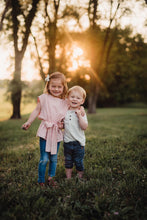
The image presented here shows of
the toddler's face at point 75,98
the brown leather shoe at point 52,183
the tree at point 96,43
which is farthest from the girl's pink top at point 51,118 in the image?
the tree at point 96,43

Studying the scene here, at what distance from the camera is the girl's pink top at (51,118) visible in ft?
9.02

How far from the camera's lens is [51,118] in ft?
9.25

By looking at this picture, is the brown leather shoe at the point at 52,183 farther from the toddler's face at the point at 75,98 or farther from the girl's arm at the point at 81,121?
the toddler's face at the point at 75,98

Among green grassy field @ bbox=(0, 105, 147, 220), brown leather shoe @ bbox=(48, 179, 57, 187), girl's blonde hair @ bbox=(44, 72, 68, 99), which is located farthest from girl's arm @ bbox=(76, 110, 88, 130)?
brown leather shoe @ bbox=(48, 179, 57, 187)

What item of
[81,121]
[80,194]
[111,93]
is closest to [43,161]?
[80,194]

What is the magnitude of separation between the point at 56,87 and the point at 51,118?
527 millimetres


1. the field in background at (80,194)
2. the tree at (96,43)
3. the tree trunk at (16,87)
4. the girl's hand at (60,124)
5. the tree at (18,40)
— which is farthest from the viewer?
the tree trunk at (16,87)

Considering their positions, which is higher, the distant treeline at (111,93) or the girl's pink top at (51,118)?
the distant treeline at (111,93)

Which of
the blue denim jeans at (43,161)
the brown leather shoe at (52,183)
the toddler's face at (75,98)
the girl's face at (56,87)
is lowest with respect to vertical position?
the brown leather shoe at (52,183)

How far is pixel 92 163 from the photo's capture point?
3.74 metres

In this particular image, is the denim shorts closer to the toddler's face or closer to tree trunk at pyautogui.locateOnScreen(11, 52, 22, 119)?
the toddler's face

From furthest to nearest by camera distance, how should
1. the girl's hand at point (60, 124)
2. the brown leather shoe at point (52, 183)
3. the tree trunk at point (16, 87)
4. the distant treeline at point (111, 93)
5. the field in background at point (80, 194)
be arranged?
the distant treeline at point (111, 93), the tree trunk at point (16, 87), the girl's hand at point (60, 124), the brown leather shoe at point (52, 183), the field in background at point (80, 194)

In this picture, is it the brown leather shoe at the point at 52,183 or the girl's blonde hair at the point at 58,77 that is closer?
the brown leather shoe at the point at 52,183

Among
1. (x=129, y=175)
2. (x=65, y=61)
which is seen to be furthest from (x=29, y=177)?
(x=65, y=61)
